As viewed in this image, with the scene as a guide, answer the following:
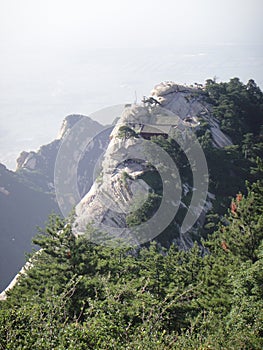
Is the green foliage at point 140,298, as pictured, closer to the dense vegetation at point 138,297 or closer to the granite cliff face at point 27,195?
the dense vegetation at point 138,297

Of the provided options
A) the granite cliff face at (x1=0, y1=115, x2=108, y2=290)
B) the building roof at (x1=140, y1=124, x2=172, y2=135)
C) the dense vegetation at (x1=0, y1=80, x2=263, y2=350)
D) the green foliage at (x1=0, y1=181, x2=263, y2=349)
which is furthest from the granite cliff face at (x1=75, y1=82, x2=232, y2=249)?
the granite cliff face at (x1=0, y1=115, x2=108, y2=290)

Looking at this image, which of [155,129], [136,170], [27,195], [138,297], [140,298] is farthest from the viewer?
[27,195]

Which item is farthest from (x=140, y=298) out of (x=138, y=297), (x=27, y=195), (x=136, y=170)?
(x=27, y=195)

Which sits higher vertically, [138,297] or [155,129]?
[155,129]

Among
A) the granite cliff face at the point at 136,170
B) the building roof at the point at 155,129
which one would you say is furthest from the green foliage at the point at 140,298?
the building roof at the point at 155,129

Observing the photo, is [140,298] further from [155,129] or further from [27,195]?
[27,195]

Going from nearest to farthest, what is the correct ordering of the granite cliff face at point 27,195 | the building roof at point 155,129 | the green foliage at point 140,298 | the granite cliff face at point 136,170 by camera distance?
1. the green foliage at point 140,298
2. the granite cliff face at point 136,170
3. the building roof at point 155,129
4. the granite cliff face at point 27,195

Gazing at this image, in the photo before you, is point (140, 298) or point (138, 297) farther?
point (138, 297)

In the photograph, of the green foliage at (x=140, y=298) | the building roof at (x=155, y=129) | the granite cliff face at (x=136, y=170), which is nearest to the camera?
the green foliage at (x=140, y=298)
